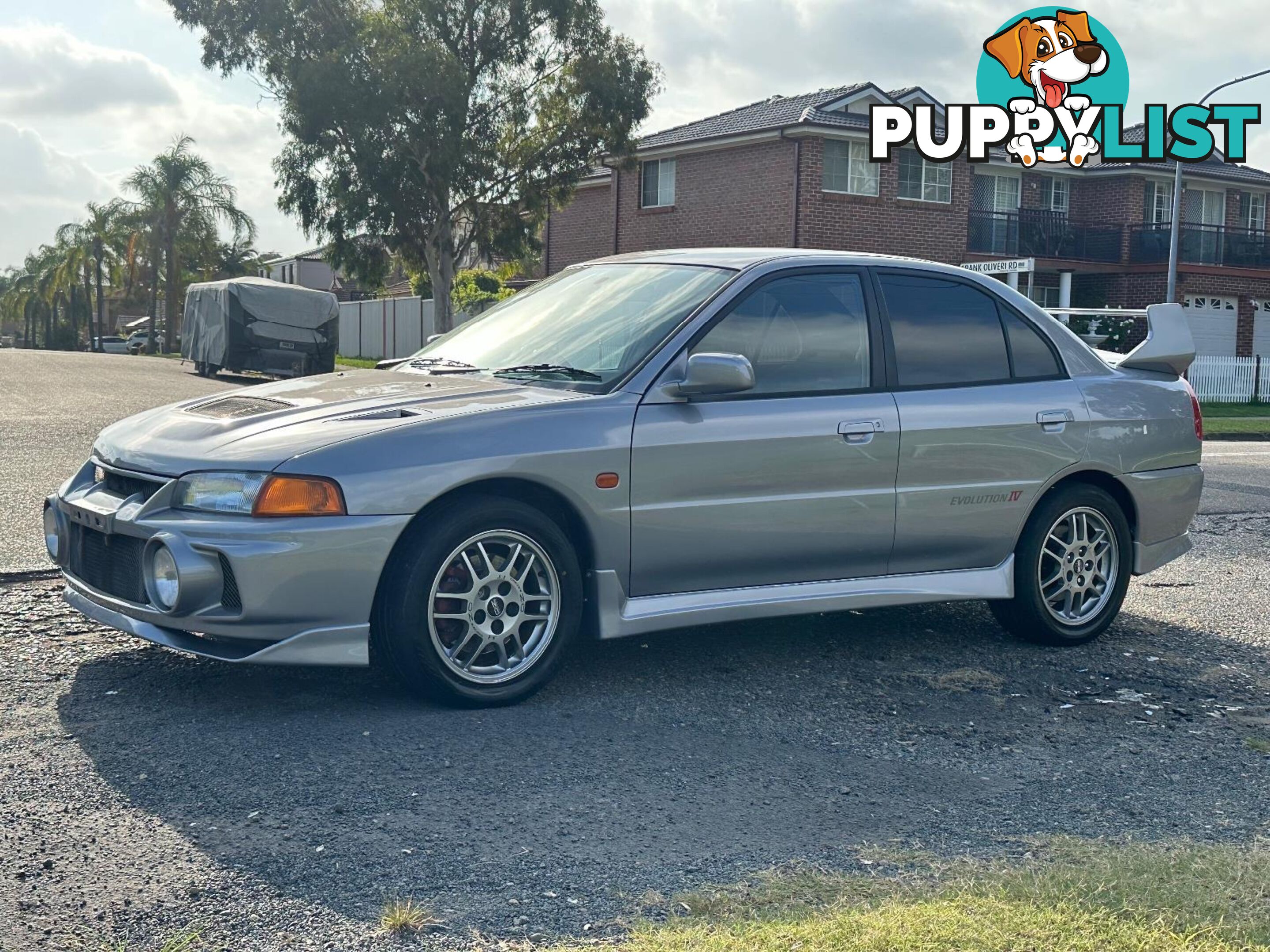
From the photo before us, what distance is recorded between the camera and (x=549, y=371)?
548 cm

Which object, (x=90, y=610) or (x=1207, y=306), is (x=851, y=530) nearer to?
(x=90, y=610)

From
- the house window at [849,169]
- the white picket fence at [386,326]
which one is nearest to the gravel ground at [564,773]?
the house window at [849,169]

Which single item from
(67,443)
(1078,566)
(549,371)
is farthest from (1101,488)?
(67,443)

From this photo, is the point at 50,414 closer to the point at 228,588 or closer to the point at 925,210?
the point at 228,588

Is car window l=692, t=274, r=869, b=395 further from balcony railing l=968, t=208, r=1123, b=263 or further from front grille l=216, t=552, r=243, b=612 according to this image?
balcony railing l=968, t=208, r=1123, b=263

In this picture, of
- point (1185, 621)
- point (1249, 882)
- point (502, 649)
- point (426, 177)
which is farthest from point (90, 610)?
point (426, 177)

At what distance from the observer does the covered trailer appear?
102 ft

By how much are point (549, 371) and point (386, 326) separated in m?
41.1

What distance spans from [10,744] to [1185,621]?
5396 millimetres

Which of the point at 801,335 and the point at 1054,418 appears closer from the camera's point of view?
the point at 801,335

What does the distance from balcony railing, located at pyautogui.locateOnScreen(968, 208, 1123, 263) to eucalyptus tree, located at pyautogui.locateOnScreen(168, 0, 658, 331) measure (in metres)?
9.77

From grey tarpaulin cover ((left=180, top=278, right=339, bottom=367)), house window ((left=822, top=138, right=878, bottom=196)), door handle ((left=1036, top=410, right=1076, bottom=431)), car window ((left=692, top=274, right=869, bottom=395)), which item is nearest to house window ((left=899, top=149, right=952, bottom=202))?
house window ((left=822, top=138, right=878, bottom=196))

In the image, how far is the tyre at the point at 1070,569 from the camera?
623cm

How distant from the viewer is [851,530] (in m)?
5.65
